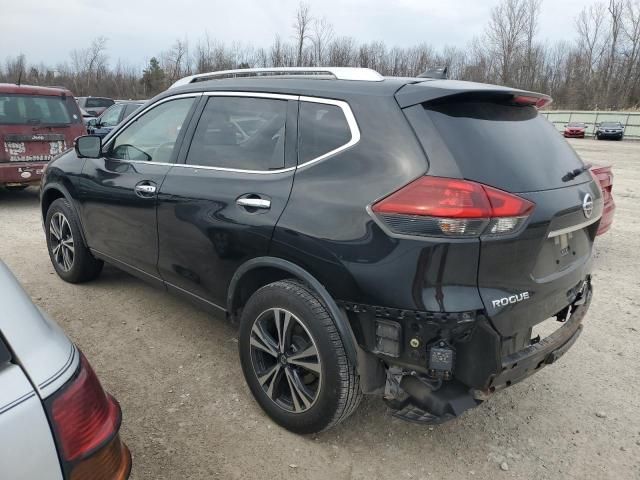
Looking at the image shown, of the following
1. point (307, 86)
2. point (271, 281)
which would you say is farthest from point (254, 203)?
point (307, 86)

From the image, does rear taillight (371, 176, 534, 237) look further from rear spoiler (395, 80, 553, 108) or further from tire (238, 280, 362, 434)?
tire (238, 280, 362, 434)

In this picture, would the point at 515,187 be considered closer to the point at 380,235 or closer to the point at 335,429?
the point at 380,235

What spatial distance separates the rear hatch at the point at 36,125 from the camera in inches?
303

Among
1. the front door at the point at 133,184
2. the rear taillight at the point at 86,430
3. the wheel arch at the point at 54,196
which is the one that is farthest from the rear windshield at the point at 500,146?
the wheel arch at the point at 54,196

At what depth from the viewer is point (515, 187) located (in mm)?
2170

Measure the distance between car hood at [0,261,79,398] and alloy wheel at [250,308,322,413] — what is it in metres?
1.25

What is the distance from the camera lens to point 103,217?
395cm

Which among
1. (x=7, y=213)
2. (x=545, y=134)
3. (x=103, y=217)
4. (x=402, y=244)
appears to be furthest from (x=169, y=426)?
(x=7, y=213)

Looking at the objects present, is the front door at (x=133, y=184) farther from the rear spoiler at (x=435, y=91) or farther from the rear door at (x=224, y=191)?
the rear spoiler at (x=435, y=91)

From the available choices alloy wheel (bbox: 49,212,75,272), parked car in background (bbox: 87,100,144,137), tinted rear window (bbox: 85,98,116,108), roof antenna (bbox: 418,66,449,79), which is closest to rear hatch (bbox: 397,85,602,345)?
roof antenna (bbox: 418,66,449,79)

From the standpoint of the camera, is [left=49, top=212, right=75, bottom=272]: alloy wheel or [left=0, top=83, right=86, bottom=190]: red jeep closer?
[left=49, top=212, right=75, bottom=272]: alloy wheel

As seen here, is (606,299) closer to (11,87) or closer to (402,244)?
(402,244)

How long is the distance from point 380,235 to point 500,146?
709 millimetres

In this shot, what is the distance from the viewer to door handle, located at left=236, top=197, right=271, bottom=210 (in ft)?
8.65
